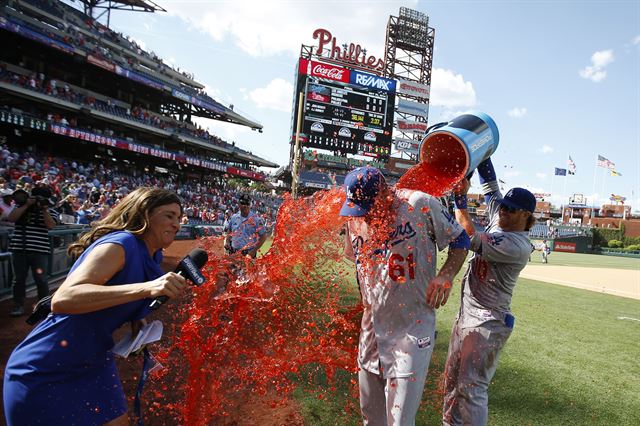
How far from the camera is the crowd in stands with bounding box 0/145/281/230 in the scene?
1234 centimetres

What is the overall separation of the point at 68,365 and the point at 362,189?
171cm

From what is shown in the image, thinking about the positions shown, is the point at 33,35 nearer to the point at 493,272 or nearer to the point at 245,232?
the point at 245,232

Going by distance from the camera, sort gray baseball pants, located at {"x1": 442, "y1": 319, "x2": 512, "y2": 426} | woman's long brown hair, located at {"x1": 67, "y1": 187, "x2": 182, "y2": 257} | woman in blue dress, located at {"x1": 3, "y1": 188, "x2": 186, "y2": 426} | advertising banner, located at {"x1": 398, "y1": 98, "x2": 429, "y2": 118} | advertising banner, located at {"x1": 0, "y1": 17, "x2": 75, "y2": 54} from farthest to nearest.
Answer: advertising banner, located at {"x1": 398, "y1": 98, "x2": 429, "y2": 118} → advertising banner, located at {"x1": 0, "y1": 17, "x2": 75, "y2": 54} → gray baseball pants, located at {"x1": 442, "y1": 319, "x2": 512, "y2": 426} → woman's long brown hair, located at {"x1": 67, "y1": 187, "x2": 182, "y2": 257} → woman in blue dress, located at {"x1": 3, "y1": 188, "x2": 186, "y2": 426}

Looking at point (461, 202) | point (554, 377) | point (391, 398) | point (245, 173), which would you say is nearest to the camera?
point (391, 398)

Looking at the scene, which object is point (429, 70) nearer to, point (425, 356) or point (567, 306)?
point (567, 306)

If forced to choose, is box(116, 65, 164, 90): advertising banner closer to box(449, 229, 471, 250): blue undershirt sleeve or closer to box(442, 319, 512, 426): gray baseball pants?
box(442, 319, 512, 426): gray baseball pants

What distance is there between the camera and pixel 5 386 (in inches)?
73.5

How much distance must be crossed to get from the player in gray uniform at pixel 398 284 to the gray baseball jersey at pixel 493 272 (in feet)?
2.31

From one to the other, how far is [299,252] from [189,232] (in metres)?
20.3

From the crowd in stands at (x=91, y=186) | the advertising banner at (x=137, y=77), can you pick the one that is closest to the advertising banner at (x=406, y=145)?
the crowd in stands at (x=91, y=186)

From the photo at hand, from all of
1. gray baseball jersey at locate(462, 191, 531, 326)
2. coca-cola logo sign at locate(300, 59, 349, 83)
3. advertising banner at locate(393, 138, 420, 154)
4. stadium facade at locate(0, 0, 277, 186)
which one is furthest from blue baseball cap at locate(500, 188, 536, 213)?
advertising banner at locate(393, 138, 420, 154)

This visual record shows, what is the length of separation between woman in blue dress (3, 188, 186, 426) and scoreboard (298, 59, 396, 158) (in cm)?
3778

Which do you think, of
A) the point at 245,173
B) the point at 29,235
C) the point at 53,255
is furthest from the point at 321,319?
the point at 245,173

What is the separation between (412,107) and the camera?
48438 millimetres
